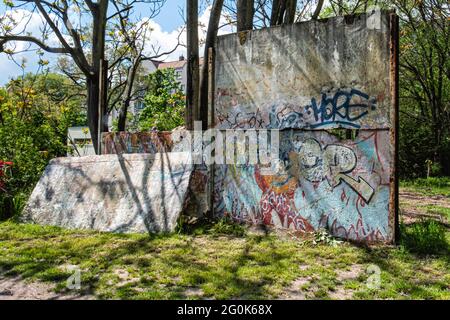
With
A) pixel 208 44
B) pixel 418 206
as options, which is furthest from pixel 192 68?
pixel 418 206

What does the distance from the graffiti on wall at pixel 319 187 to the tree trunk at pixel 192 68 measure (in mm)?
1670

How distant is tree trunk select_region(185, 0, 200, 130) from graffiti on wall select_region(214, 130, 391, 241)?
1.67m

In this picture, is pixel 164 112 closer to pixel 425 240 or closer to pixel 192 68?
pixel 192 68

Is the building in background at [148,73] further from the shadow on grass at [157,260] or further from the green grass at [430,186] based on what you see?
the shadow on grass at [157,260]

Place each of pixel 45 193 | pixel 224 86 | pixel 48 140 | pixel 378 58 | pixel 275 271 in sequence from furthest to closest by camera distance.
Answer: pixel 48 140
pixel 45 193
pixel 224 86
pixel 378 58
pixel 275 271

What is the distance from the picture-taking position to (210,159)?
23.6 feet

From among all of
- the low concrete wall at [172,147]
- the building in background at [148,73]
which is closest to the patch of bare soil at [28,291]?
the low concrete wall at [172,147]

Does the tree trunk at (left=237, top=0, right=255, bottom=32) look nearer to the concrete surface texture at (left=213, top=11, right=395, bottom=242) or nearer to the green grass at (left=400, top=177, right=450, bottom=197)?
the concrete surface texture at (left=213, top=11, right=395, bottom=242)

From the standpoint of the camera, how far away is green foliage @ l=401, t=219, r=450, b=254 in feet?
17.9

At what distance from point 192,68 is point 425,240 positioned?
5.08 metres

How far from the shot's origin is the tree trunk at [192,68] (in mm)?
8234
